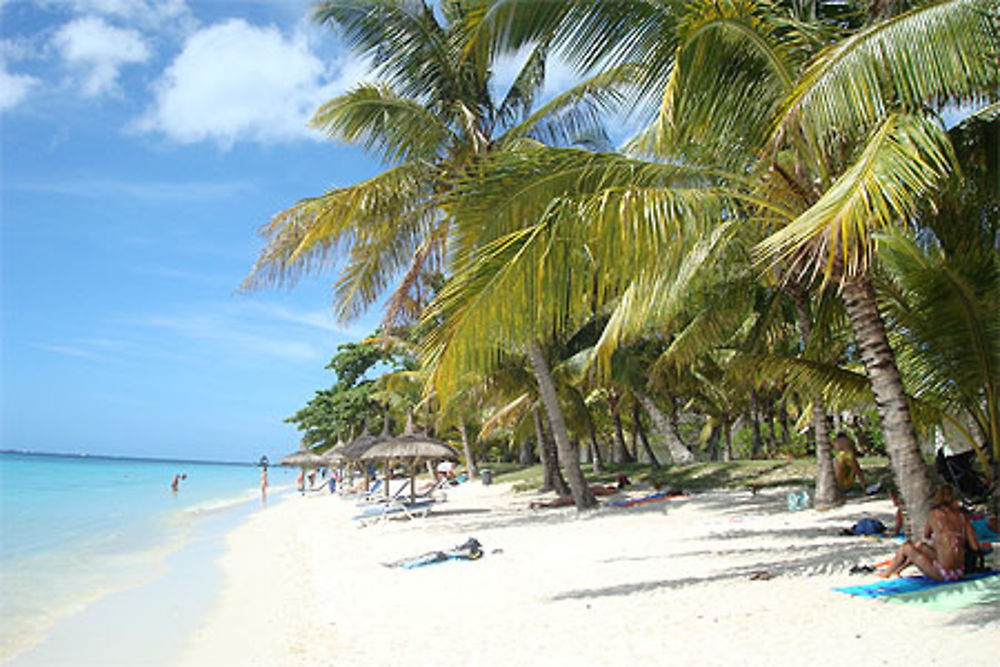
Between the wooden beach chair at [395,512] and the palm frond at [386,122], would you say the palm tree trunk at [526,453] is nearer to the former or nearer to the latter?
the wooden beach chair at [395,512]

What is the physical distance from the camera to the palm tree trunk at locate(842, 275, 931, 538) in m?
5.25

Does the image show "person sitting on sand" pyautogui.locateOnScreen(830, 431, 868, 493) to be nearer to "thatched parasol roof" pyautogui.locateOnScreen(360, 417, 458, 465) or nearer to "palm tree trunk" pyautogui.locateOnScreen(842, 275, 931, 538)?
"palm tree trunk" pyautogui.locateOnScreen(842, 275, 931, 538)

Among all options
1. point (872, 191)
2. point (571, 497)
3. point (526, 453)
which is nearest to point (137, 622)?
point (872, 191)

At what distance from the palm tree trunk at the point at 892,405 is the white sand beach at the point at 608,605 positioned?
0.74m

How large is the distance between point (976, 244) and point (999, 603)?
339 centimetres

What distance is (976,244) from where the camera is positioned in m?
6.44

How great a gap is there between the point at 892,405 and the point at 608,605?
104 inches

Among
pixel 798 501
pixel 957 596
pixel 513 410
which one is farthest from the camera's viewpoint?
pixel 513 410

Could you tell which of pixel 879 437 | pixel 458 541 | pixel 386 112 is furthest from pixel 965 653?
pixel 879 437

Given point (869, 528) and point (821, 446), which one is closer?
point (869, 528)

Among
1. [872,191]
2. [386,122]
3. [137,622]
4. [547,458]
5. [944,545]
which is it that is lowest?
[137,622]

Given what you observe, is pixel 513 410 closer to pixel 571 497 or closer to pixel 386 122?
pixel 571 497

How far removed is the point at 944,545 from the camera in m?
4.94

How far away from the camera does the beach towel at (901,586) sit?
190 inches
